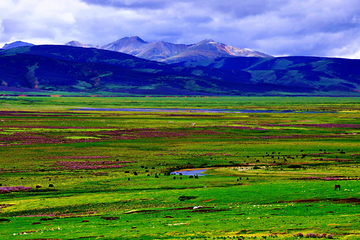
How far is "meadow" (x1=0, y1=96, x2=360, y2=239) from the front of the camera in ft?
Answer: 78.6

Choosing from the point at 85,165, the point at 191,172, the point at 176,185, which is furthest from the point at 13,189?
the point at 191,172

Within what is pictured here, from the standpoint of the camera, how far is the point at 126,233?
Result: 23125 millimetres

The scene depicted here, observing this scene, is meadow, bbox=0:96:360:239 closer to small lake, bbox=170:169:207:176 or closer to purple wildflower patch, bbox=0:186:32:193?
purple wildflower patch, bbox=0:186:32:193

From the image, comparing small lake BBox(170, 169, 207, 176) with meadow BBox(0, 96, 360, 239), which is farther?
small lake BBox(170, 169, 207, 176)

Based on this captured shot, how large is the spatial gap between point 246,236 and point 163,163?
36.0 metres

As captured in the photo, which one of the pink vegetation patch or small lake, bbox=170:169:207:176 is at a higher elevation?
the pink vegetation patch

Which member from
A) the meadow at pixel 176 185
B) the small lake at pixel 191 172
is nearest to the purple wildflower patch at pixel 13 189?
the meadow at pixel 176 185

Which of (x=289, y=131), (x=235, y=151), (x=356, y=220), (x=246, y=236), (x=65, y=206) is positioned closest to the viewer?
(x=246, y=236)

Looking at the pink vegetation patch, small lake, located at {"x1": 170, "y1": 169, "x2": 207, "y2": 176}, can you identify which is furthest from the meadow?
small lake, located at {"x1": 170, "y1": 169, "x2": 207, "y2": 176}

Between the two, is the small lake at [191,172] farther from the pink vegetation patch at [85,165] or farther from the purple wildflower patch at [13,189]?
the purple wildflower patch at [13,189]

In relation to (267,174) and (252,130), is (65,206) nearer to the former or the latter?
(267,174)

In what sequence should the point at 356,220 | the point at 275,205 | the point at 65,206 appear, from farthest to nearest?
the point at 65,206
the point at 275,205
the point at 356,220

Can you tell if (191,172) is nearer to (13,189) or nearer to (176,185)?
(176,185)

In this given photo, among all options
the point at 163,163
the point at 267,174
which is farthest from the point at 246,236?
the point at 163,163
